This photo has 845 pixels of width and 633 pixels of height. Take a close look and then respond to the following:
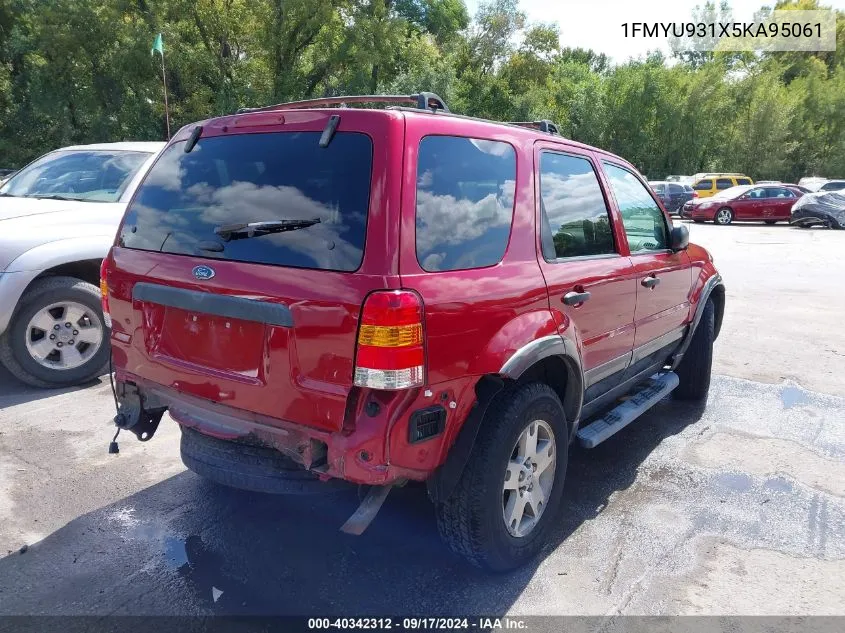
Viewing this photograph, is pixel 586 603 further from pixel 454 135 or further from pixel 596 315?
pixel 454 135

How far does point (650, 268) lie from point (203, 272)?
106 inches

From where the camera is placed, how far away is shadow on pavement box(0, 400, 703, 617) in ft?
8.74

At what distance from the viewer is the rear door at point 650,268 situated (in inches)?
153

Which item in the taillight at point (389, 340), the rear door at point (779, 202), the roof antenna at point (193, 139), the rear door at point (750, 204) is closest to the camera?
the taillight at point (389, 340)

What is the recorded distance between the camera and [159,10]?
2667 cm

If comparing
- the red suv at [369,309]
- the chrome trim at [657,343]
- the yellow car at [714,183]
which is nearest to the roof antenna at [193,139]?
the red suv at [369,309]

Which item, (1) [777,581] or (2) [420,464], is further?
(1) [777,581]

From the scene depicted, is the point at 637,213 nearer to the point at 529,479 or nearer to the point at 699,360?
the point at 699,360

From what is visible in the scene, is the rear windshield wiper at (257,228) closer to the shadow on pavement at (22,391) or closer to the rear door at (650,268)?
the rear door at (650,268)

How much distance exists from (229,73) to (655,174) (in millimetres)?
26086

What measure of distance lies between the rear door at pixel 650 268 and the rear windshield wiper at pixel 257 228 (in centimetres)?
214

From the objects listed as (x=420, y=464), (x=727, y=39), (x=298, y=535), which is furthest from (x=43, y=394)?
(x=727, y=39)

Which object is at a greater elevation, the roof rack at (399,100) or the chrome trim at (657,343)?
the roof rack at (399,100)

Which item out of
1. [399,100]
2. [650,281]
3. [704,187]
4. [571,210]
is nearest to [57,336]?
[399,100]
